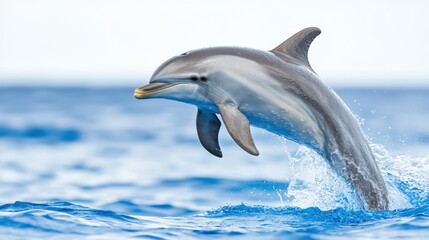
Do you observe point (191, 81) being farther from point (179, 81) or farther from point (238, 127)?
point (238, 127)

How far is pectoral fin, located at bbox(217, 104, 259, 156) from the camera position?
637 centimetres

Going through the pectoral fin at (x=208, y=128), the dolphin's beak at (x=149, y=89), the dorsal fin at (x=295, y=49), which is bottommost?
the pectoral fin at (x=208, y=128)

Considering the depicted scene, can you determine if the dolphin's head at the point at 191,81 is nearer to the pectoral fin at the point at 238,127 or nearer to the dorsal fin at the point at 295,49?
the pectoral fin at the point at 238,127

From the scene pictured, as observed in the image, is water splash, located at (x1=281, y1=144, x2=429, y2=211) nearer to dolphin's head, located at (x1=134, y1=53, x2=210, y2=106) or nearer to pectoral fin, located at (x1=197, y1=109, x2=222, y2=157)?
pectoral fin, located at (x1=197, y1=109, x2=222, y2=157)

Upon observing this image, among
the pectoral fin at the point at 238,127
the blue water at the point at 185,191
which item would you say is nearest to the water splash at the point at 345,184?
the blue water at the point at 185,191

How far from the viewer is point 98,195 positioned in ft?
35.4

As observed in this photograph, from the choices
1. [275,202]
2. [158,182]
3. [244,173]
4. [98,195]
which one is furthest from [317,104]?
[244,173]

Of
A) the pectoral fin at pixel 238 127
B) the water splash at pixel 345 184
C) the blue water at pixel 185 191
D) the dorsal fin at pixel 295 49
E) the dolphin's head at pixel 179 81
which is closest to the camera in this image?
the pectoral fin at pixel 238 127

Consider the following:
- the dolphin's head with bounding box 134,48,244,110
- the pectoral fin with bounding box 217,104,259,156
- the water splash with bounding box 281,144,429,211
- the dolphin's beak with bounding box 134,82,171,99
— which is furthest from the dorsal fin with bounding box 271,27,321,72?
the dolphin's beak with bounding box 134,82,171,99

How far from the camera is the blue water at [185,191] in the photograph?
7168 millimetres

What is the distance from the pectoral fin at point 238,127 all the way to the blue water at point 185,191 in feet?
2.88

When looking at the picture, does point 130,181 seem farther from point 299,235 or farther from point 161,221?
point 299,235

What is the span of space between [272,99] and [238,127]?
1.45 ft

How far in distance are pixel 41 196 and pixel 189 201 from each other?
6.13ft
